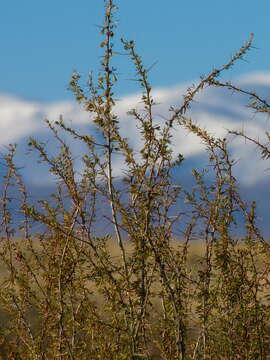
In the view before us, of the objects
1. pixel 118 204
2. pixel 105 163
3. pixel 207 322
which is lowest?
pixel 207 322

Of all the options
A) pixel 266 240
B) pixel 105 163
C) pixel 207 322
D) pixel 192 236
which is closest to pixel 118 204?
pixel 105 163

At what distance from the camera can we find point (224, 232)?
19.7 ft

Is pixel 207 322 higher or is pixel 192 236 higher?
pixel 192 236

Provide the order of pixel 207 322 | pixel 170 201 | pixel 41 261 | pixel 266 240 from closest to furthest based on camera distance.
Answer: pixel 170 201 < pixel 207 322 < pixel 266 240 < pixel 41 261

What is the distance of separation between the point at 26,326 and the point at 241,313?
194cm

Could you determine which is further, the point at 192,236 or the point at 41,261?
the point at 41,261

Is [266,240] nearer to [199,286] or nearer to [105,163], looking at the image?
[199,286]

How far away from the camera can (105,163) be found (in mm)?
5312

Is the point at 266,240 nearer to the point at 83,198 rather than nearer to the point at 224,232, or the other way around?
the point at 224,232

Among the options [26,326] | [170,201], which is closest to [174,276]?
[170,201]

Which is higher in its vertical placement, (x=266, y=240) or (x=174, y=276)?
(x=266, y=240)

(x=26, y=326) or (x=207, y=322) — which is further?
(x=26, y=326)

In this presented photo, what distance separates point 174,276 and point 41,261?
224 cm

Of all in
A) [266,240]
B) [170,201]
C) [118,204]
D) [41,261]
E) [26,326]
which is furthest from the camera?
[41,261]
